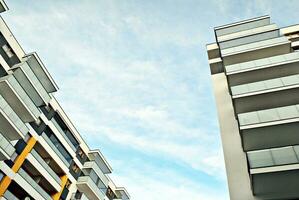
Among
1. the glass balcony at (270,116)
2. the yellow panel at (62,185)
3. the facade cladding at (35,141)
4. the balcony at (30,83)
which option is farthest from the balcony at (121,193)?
the glass balcony at (270,116)

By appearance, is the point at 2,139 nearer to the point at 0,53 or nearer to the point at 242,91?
the point at 0,53

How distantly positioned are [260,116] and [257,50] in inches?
291

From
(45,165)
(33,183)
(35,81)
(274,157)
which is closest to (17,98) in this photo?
(35,81)

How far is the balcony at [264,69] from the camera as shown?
15.1 metres

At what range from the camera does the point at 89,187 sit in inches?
1041

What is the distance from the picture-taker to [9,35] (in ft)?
65.3

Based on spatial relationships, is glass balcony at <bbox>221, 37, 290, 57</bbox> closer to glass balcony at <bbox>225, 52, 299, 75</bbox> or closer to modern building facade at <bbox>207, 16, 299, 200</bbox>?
modern building facade at <bbox>207, 16, 299, 200</bbox>

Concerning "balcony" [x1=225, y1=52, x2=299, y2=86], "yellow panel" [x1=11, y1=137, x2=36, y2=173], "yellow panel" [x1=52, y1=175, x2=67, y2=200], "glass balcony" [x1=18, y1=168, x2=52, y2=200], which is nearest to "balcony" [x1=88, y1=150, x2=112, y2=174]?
"yellow panel" [x1=52, y1=175, x2=67, y2=200]

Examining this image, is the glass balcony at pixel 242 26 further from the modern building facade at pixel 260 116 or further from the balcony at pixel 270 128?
the balcony at pixel 270 128

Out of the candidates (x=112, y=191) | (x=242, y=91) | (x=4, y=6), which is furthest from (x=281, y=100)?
(x=112, y=191)

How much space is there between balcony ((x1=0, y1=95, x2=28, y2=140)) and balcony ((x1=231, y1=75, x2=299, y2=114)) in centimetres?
→ 1470

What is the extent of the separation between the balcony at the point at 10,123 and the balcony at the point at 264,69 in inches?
585

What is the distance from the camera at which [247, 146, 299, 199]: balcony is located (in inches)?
380

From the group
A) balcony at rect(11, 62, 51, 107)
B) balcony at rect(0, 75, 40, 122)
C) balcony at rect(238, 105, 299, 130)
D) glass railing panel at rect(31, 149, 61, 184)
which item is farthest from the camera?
glass railing panel at rect(31, 149, 61, 184)
